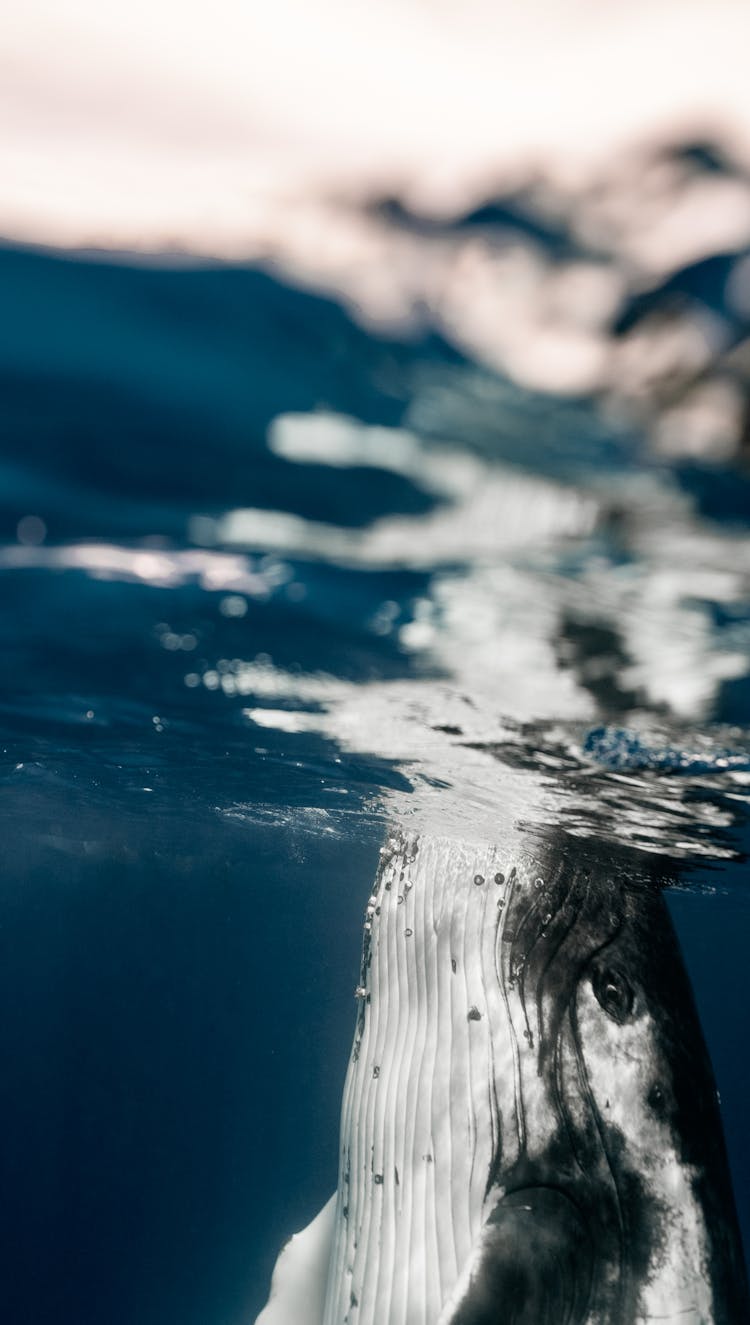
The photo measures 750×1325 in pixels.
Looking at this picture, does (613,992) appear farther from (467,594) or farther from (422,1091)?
(467,594)

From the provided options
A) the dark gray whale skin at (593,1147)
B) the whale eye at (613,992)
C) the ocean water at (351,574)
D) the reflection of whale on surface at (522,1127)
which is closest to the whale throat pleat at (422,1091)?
the reflection of whale on surface at (522,1127)

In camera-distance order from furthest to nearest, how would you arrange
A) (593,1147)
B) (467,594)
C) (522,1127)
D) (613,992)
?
(467,594), (613,992), (522,1127), (593,1147)

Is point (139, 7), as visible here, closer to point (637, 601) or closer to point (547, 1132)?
point (637, 601)

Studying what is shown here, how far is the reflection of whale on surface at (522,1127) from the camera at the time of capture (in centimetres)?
382

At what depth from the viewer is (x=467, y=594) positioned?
219 inches

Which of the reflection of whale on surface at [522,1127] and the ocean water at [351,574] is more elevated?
the ocean water at [351,574]

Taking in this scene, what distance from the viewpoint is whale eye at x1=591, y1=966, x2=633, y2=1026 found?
4832mm

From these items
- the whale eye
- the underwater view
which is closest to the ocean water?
the underwater view

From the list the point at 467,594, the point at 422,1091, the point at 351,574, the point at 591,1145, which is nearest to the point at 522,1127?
the point at 591,1145

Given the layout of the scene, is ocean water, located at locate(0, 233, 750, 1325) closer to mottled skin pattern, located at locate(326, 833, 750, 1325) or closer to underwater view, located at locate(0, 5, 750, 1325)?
underwater view, located at locate(0, 5, 750, 1325)

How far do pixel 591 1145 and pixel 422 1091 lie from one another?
1.09 m

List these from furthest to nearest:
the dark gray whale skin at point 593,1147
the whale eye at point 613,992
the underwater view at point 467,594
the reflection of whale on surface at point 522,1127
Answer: the whale eye at point 613,992 → the reflection of whale on surface at point 522,1127 → the dark gray whale skin at point 593,1147 → the underwater view at point 467,594

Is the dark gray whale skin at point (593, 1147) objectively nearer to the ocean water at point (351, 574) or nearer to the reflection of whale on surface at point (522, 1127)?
the reflection of whale on surface at point (522, 1127)

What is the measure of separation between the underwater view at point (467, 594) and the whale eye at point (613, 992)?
0.05 feet
